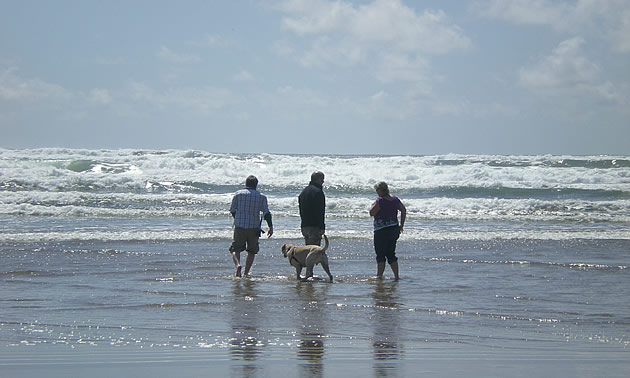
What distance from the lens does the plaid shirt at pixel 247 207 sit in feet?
36.1

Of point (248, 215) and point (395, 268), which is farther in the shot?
point (248, 215)

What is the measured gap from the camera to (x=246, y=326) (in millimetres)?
7500

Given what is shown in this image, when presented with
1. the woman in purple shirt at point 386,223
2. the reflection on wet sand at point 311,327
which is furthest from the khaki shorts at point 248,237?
the woman in purple shirt at point 386,223

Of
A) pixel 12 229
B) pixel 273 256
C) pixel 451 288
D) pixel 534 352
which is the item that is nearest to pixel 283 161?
pixel 12 229

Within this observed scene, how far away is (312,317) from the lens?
26.2 feet

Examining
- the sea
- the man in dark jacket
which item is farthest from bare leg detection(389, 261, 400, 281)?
the man in dark jacket

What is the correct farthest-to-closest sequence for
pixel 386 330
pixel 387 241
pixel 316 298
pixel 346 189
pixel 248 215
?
pixel 346 189 → pixel 248 215 → pixel 387 241 → pixel 316 298 → pixel 386 330

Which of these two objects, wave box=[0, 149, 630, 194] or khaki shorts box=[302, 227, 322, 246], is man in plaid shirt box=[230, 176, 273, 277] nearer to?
khaki shorts box=[302, 227, 322, 246]

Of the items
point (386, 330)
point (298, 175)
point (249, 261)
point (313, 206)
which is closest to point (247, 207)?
point (249, 261)

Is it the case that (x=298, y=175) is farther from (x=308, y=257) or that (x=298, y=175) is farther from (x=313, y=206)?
(x=308, y=257)

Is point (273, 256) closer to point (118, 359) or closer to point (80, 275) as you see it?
point (80, 275)

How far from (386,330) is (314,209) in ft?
12.6

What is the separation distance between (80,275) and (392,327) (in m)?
5.84

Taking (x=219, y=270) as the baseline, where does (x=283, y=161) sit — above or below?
above
